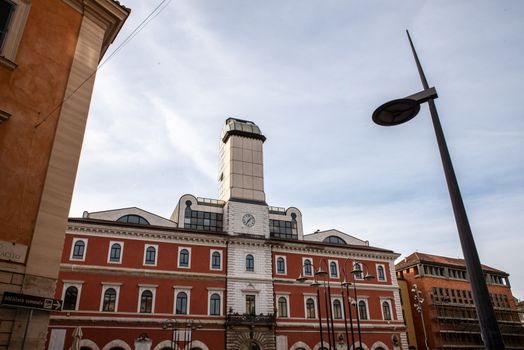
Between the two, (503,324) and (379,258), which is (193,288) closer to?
(379,258)

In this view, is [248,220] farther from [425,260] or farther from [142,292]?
[425,260]

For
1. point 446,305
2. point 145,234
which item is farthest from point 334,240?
point 145,234

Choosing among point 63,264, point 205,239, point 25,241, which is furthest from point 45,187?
point 205,239

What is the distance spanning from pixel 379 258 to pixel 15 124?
38.4 metres

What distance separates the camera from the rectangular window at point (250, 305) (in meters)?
34.1

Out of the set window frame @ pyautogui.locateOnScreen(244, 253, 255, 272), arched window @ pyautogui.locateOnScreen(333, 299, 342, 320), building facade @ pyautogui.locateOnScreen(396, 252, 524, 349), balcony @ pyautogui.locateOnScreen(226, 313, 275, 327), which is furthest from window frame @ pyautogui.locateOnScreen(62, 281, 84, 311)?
building facade @ pyautogui.locateOnScreen(396, 252, 524, 349)

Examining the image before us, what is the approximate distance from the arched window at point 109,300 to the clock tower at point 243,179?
11.1m

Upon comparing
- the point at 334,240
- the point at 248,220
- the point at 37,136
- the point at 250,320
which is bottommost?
the point at 250,320

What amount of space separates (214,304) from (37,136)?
26.3m

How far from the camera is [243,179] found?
40906 mm

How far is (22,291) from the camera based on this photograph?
8484 millimetres

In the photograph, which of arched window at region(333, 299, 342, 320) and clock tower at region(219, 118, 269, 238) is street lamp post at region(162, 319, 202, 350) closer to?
clock tower at region(219, 118, 269, 238)

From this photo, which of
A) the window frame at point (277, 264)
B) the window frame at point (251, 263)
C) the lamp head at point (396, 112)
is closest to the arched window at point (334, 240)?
the window frame at point (277, 264)

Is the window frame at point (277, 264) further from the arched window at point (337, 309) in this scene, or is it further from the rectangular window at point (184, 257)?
the rectangular window at point (184, 257)
